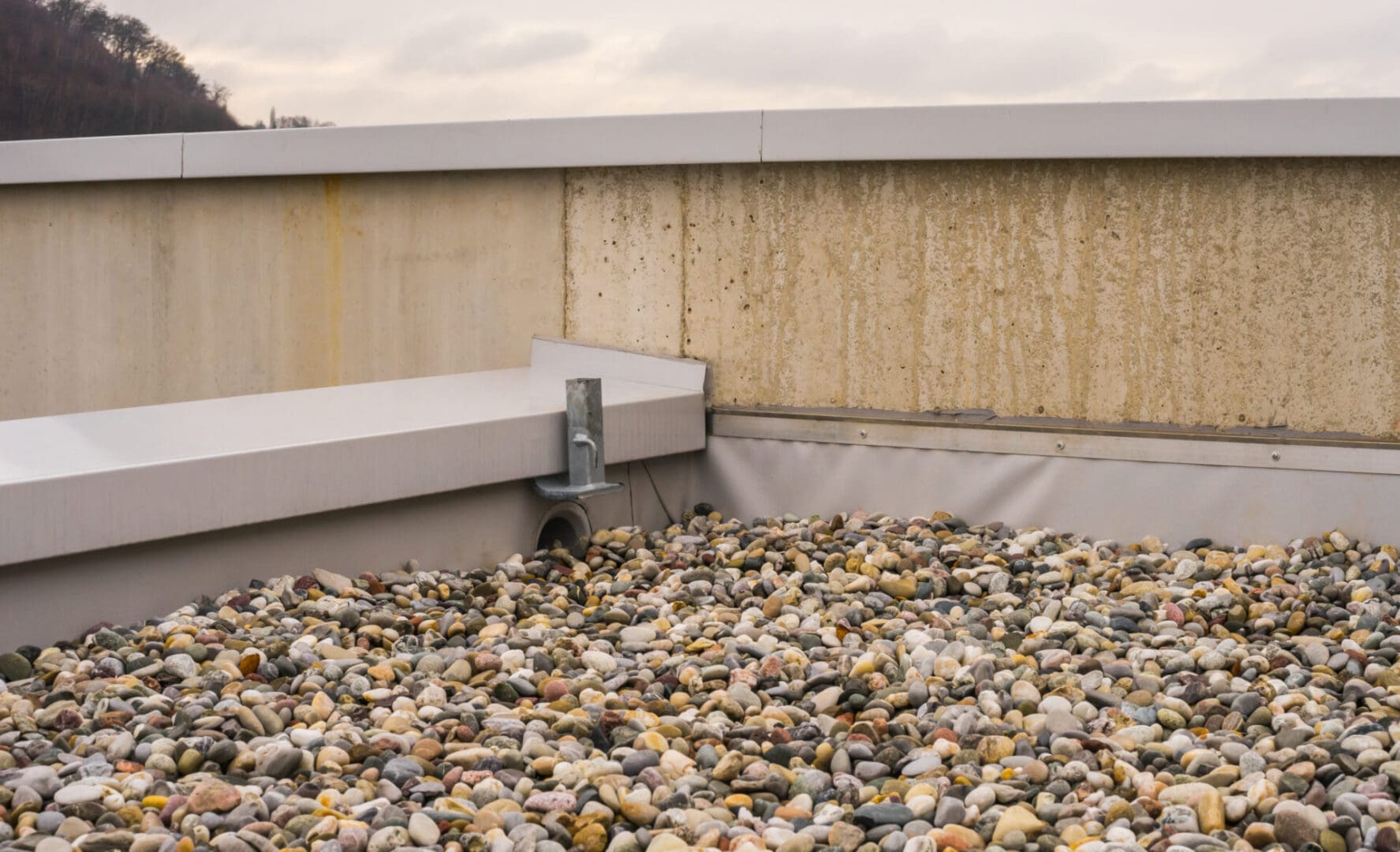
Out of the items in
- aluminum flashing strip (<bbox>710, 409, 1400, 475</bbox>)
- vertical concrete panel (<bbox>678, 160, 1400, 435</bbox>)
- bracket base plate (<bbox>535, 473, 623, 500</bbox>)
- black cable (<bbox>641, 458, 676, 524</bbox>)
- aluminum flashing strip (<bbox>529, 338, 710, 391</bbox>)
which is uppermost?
vertical concrete panel (<bbox>678, 160, 1400, 435</bbox>)

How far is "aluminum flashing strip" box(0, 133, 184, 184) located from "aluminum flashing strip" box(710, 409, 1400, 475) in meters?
3.11

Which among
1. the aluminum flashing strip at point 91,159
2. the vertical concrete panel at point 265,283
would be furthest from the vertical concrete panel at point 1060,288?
the aluminum flashing strip at point 91,159

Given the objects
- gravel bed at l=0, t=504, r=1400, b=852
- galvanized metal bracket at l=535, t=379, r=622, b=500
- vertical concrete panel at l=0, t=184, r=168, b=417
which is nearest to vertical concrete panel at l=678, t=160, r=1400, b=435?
gravel bed at l=0, t=504, r=1400, b=852

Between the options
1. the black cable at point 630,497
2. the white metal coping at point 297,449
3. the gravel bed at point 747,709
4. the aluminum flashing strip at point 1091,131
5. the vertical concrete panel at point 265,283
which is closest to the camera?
the gravel bed at point 747,709

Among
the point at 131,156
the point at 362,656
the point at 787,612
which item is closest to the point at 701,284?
the point at 787,612

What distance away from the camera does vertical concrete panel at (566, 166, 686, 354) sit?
4.47 metres

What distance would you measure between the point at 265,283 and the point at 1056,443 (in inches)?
140

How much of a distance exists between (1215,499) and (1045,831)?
209 cm

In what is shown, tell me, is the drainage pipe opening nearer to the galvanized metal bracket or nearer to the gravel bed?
the galvanized metal bracket

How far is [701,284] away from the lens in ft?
14.5

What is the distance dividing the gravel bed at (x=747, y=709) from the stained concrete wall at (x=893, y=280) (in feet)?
1.96

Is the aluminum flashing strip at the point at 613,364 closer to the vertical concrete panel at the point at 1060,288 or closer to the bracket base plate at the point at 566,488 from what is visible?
the vertical concrete panel at the point at 1060,288

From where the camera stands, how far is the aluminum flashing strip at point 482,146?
14.0 ft

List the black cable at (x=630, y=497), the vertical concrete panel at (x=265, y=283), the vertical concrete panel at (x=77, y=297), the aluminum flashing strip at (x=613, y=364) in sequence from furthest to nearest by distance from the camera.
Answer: the vertical concrete panel at (x=77, y=297) → the vertical concrete panel at (x=265, y=283) → the aluminum flashing strip at (x=613, y=364) → the black cable at (x=630, y=497)
